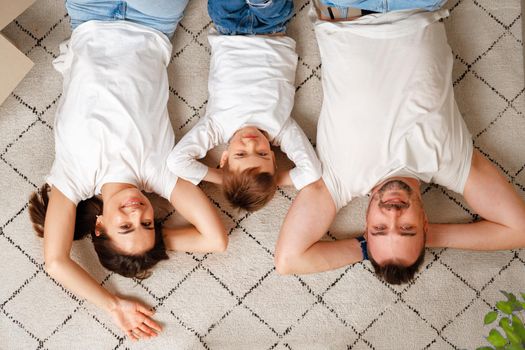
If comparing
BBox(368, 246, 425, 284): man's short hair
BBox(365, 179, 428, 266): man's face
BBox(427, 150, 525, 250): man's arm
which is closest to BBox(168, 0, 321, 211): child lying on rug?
BBox(365, 179, 428, 266): man's face

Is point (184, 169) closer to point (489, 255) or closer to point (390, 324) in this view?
point (390, 324)

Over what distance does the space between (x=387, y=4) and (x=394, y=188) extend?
0.52 m

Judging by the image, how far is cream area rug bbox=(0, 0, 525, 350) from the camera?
1.67 m

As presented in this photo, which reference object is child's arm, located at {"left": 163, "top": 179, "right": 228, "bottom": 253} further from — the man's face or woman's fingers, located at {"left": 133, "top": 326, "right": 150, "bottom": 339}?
the man's face

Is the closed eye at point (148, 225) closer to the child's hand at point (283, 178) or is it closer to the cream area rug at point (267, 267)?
the cream area rug at point (267, 267)

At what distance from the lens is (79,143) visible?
5.06ft

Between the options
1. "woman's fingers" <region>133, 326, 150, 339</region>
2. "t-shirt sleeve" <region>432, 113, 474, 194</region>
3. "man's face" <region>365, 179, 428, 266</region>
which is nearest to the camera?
"man's face" <region>365, 179, 428, 266</region>

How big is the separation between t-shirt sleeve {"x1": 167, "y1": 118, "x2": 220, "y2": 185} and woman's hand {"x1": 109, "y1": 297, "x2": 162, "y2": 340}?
0.42 metres

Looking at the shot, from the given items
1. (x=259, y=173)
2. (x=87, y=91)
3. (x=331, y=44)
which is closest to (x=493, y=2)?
(x=331, y=44)

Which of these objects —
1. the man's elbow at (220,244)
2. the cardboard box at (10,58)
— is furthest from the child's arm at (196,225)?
the cardboard box at (10,58)

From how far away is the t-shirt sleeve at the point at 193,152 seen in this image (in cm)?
158

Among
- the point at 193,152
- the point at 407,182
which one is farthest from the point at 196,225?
the point at 407,182

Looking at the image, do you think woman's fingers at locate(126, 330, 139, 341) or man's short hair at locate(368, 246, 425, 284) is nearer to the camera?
man's short hair at locate(368, 246, 425, 284)

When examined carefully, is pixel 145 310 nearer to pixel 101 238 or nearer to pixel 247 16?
pixel 101 238
